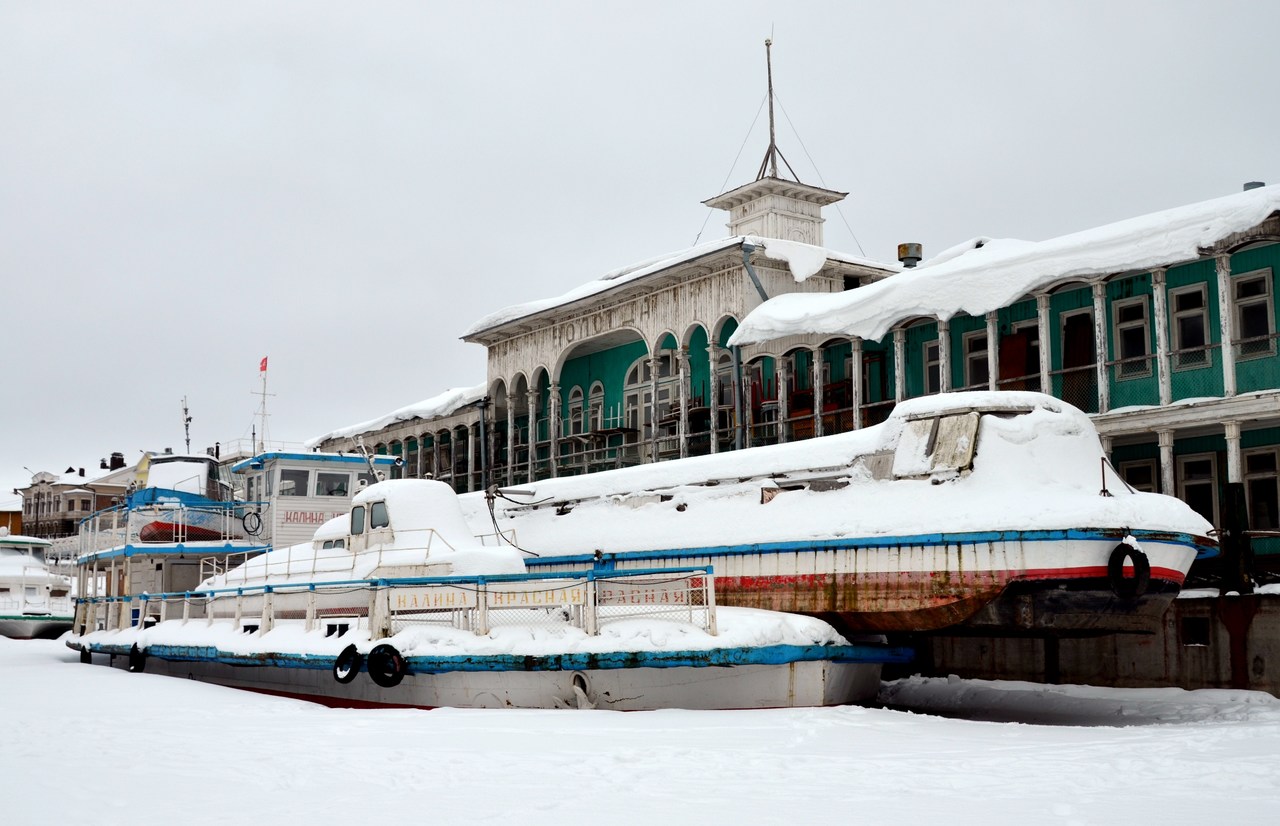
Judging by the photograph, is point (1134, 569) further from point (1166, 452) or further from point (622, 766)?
point (622, 766)

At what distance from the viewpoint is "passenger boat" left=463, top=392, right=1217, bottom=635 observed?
15.0 meters

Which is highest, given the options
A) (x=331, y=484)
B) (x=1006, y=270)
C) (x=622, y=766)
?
(x=1006, y=270)

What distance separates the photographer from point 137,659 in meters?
25.4

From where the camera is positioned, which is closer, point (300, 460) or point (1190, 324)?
point (1190, 324)

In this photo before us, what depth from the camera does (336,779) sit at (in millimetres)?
9844

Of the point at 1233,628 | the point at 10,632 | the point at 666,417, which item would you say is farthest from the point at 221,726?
the point at 10,632

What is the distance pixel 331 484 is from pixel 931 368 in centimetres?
1362

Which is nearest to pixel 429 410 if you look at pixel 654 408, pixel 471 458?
pixel 471 458

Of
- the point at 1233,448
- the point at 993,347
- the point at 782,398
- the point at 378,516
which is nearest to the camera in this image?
the point at 1233,448

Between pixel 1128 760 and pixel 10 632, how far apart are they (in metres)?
40.6

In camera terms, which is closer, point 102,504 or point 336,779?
point 336,779

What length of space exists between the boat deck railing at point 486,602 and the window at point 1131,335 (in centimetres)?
964

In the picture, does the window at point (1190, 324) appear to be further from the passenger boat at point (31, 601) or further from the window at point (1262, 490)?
the passenger boat at point (31, 601)

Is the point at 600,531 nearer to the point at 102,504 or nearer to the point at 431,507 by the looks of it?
the point at 431,507
